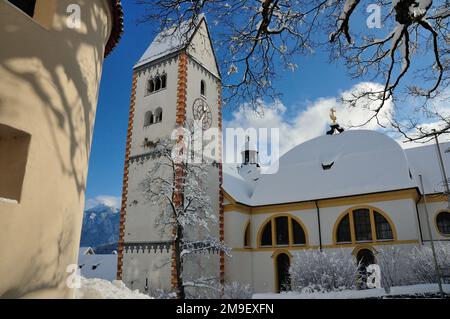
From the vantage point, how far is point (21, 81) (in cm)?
441

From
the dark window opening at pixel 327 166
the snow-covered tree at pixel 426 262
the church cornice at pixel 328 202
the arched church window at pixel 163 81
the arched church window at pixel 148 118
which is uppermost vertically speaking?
the arched church window at pixel 163 81

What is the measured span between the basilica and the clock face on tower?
11 centimetres

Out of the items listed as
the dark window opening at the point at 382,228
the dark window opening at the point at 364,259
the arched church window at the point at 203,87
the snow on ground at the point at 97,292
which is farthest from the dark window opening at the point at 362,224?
the snow on ground at the point at 97,292

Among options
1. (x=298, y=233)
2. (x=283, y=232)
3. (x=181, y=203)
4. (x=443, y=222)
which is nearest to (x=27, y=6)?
(x=181, y=203)

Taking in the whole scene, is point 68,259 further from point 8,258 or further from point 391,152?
point 391,152

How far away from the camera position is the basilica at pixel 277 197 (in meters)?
17.2

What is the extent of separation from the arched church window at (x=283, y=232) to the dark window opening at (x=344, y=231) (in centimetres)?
202

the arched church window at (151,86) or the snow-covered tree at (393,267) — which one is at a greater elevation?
the arched church window at (151,86)

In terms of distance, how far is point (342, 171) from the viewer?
65.9ft

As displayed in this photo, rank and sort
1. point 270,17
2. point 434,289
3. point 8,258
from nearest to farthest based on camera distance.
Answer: point 8,258 → point 270,17 → point 434,289

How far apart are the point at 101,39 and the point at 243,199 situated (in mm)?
16427

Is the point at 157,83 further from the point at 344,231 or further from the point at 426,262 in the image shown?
the point at 426,262

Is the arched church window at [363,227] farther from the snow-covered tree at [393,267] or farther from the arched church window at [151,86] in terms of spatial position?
the arched church window at [151,86]
